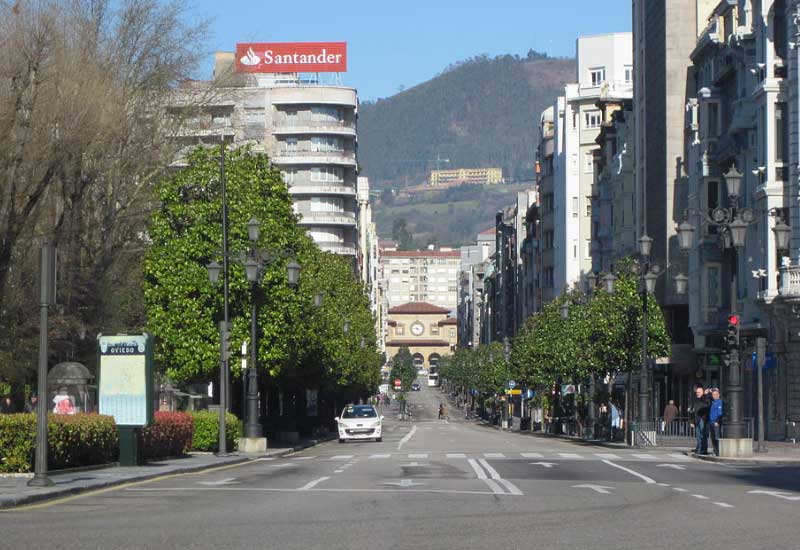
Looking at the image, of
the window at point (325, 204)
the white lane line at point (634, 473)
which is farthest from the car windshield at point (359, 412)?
the window at point (325, 204)

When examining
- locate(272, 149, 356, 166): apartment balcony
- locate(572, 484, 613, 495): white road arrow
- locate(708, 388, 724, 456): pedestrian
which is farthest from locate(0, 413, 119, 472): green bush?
locate(272, 149, 356, 166): apartment balcony

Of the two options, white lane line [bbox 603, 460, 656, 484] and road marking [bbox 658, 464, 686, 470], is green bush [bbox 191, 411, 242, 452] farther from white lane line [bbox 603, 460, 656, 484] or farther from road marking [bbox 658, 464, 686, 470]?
road marking [bbox 658, 464, 686, 470]

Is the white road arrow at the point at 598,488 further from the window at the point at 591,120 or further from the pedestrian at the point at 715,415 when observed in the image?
the window at the point at 591,120

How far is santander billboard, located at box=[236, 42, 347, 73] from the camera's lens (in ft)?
424

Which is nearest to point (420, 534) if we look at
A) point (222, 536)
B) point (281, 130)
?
point (222, 536)

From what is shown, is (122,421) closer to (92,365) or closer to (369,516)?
(369,516)

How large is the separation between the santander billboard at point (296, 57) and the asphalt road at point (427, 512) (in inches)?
4079

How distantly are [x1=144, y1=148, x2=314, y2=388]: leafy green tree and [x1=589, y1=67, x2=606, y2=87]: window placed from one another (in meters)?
72.3

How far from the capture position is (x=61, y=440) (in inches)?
1033

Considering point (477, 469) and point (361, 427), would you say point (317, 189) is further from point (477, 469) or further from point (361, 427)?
point (477, 469)

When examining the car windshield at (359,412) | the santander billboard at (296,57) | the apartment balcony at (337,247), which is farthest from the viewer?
the apartment balcony at (337,247)

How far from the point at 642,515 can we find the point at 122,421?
1508 centimetres

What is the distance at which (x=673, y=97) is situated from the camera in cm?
7600

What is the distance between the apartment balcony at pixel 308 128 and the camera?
130250 mm
